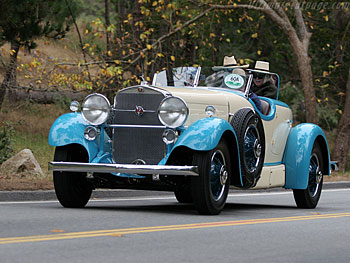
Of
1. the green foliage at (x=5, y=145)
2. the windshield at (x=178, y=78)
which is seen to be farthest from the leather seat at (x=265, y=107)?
the green foliage at (x=5, y=145)

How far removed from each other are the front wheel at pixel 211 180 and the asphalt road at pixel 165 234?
0.58 feet

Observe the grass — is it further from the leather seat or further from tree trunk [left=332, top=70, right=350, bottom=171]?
tree trunk [left=332, top=70, right=350, bottom=171]

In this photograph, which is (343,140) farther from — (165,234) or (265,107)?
(165,234)

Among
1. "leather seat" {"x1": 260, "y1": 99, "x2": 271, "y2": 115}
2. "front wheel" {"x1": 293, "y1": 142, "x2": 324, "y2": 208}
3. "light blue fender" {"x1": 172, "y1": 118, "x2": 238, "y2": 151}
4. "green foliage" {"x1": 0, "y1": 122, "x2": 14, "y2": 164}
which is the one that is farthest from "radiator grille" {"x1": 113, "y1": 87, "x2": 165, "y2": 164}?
"green foliage" {"x1": 0, "y1": 122, "x2": 14, "y2": 164}

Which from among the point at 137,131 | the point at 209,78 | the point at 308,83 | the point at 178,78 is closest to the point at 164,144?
the point at 137,131

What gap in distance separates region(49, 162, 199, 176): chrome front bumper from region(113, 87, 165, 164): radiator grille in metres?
0.65

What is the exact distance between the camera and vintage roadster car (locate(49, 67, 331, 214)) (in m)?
9.79

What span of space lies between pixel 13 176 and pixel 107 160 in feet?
15.5

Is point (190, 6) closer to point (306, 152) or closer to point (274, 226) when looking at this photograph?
point (306, 152)

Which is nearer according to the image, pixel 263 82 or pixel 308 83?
pixel 263 82

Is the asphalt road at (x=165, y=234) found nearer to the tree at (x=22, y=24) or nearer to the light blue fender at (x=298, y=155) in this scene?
the light blue fender at (x=298, y=155)

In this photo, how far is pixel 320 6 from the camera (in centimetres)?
2817

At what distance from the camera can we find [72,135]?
10406 mm

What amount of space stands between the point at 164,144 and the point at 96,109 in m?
1.02
